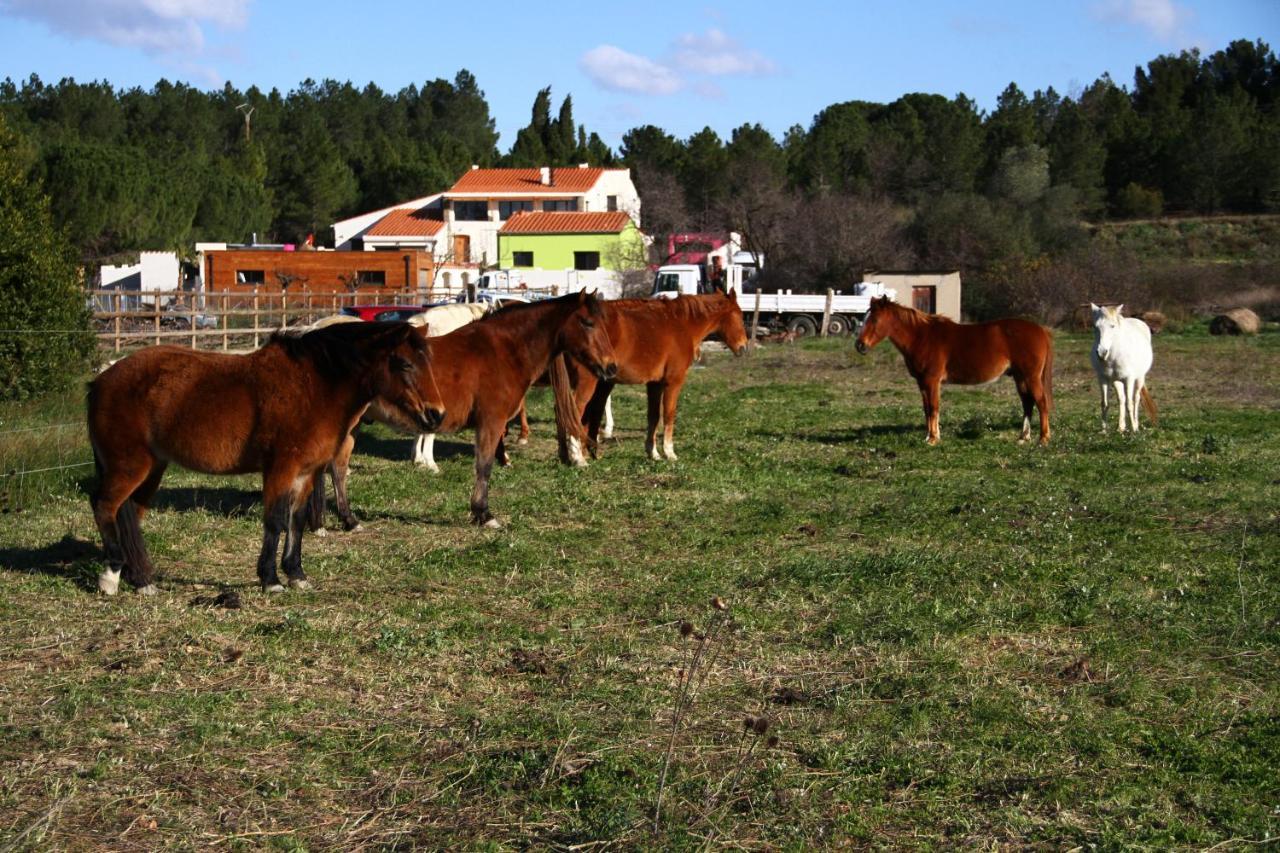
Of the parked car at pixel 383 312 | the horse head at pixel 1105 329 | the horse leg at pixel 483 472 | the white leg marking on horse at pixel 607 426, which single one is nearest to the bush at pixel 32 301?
the parked car at pixel 383 312

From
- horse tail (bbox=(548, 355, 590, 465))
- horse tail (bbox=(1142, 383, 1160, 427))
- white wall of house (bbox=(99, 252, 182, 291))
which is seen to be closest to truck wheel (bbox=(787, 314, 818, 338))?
horse tail (bbox=(1142, 383, 1160, 427))

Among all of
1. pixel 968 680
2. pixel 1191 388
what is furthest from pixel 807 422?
pixel 968 680

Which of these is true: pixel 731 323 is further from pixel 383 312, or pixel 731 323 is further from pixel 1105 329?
pixel 383 312

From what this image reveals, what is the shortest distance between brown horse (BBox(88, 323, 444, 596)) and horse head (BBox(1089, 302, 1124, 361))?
36.7 ft

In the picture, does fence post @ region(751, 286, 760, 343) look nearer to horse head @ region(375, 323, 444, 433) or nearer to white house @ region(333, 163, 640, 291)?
horse head @ region(375, 323, 444, 433)

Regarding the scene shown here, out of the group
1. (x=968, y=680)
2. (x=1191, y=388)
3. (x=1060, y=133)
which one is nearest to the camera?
(x=968, y=680)

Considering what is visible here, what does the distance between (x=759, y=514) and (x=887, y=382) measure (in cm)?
1437

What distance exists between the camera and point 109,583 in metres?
8.30

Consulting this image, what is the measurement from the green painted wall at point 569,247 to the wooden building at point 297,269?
8.90 meters

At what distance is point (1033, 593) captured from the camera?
820cm

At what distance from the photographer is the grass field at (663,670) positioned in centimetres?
490

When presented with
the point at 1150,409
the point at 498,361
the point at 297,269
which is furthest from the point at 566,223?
the point at 498,361

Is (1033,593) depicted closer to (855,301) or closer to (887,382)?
(887,382)

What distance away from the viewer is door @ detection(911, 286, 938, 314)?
1811 inches
